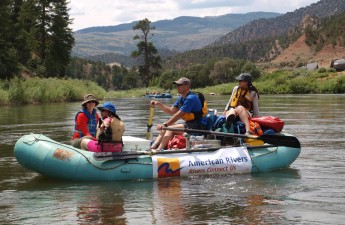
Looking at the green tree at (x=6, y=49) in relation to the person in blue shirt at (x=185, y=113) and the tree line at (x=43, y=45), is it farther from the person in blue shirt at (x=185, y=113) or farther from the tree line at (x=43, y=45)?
the person in blue shirt at (x=185, y=113)

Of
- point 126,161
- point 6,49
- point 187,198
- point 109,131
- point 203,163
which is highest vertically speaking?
point 6,49

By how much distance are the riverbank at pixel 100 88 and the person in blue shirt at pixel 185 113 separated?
→ 86.3ft

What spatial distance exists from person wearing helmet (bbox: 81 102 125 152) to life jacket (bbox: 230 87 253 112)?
272 centimetres

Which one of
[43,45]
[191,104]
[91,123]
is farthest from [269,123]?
[43,45]

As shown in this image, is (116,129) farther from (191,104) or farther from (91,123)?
(191,104)

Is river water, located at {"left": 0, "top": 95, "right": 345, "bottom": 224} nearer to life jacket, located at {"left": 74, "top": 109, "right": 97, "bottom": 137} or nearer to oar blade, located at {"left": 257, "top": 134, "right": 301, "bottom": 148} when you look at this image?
oar blade, located at {"left": 257, "top": 134, "right": 301, "bottom": 148}

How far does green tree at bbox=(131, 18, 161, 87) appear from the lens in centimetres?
7938

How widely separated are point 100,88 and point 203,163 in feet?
135

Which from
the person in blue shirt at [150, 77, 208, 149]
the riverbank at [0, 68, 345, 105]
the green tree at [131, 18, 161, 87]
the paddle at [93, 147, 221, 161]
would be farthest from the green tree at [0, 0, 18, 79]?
the green tree at [131, 18, 161, 87]

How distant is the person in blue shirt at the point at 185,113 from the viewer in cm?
1088

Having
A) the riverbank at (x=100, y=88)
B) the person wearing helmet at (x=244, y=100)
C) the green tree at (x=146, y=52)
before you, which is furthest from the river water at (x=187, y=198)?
the green tree at (x=146, y=52)

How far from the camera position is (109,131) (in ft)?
32.8

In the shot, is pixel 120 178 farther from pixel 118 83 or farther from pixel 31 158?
pixel 118 83

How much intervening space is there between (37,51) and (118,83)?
97.1m
